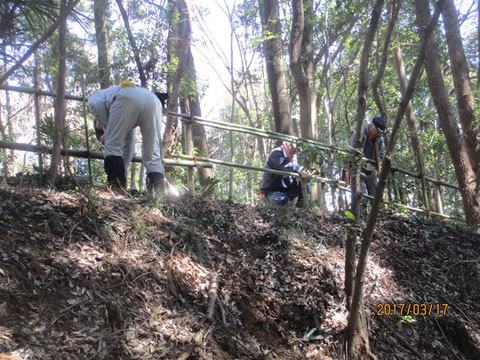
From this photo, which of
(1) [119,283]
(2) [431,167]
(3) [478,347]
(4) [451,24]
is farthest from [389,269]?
(2) [431,167]

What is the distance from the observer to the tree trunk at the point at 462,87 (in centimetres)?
661

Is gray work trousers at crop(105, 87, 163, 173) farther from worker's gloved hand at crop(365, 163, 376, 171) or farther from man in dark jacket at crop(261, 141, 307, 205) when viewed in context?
worker's gloved hand at crop(365, 163, 376, 171)

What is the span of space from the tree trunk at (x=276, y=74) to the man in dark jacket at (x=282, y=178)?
3.34 ft

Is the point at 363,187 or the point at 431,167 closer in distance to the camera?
the point at 363,187

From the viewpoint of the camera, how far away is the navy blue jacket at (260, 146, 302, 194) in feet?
19.2

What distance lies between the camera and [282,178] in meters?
6.03

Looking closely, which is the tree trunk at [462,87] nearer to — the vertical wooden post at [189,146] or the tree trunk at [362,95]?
the tree trunk at [362,95]

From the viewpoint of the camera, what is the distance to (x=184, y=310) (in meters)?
2.73

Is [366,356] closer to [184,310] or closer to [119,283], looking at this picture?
[184,310]


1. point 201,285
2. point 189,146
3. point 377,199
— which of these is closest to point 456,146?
point 189,146

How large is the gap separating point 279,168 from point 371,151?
5.11 feet

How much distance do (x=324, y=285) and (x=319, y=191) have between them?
14.0 feet

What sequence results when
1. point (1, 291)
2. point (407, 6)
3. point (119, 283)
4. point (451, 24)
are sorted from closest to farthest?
1. point (1, 291)
2. point (119, 283)
3. point (451, 24)
4. point (407, 6)

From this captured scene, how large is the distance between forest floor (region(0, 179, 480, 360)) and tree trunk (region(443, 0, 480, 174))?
2793 mm
